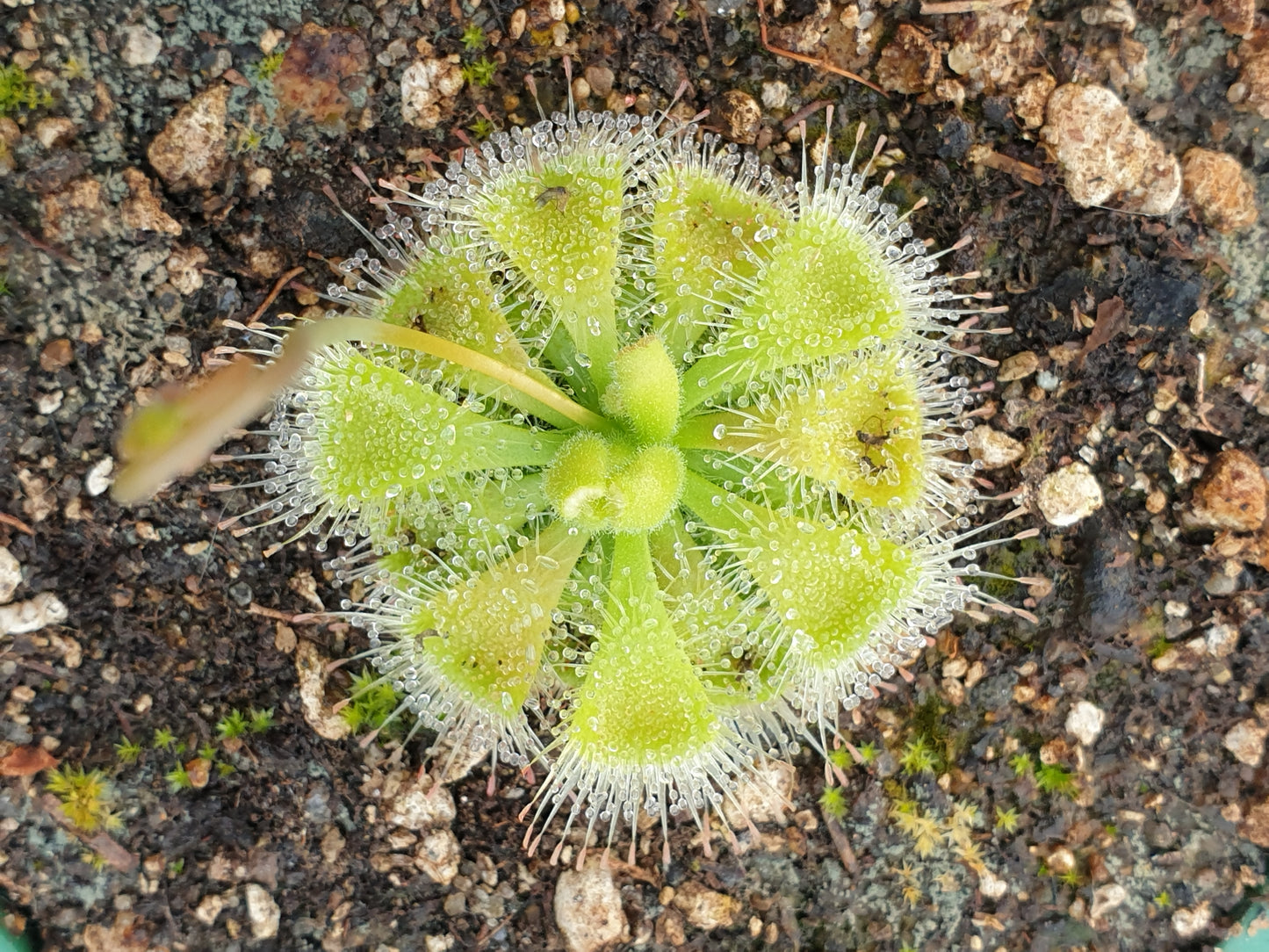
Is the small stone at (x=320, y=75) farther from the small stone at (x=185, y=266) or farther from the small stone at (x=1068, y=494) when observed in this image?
the small stone at (x=1068, y=494)

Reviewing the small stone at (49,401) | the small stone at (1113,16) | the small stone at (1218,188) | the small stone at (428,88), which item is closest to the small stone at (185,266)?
the small stone at (49,401)

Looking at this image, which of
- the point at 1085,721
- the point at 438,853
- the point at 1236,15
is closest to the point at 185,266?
the point at 438,853

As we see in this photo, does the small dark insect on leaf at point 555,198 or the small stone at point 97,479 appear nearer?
the small dark insect on leaf at point 555,198

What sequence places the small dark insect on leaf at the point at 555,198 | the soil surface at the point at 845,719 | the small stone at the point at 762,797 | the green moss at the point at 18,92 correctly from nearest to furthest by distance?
1. the small dark insect on leaf at the point at 555,198
2. the green moss at the point at 18,92
3. the soil surface at the point at 845,719
4. the small stone at the point at 762,797

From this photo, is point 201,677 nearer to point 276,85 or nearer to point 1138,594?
point 276,85

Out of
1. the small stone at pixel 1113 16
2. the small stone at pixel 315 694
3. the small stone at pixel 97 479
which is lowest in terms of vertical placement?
the small stone at pixel 315 694

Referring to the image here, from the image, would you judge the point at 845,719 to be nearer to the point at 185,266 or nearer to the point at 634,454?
the point at 634,454

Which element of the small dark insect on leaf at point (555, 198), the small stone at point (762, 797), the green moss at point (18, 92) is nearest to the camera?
the small dark insect on leaf at point (555, 198)
